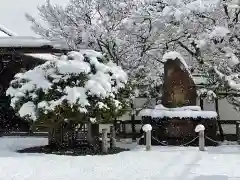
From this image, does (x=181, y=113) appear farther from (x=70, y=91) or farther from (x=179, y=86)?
(x=70, y=91)

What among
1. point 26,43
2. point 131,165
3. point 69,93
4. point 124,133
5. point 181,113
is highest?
point 26,43

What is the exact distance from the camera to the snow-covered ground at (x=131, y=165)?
30.0 feet

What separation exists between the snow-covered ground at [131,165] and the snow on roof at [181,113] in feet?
5.97

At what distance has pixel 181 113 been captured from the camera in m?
15.5

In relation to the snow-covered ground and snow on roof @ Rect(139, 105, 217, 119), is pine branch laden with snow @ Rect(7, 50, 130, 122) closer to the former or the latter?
the snow-covered ground

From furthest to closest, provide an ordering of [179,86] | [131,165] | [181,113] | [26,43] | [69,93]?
[26,43] → [179,86] → [181,113] → [69,93] → [131,165]

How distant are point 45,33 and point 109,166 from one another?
11831 mm

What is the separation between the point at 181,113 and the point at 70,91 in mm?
4647

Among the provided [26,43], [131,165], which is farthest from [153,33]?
[131,165]

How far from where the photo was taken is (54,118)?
42.2 ft

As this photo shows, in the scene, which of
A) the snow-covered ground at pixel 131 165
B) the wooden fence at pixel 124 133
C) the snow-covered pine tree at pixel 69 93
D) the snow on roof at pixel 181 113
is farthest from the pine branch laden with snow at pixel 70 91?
the wooden fence at pixel 124 133

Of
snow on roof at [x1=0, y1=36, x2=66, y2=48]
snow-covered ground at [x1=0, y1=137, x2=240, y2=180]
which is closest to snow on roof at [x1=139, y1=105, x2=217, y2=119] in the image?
snow-covered ground at [x1=0, y1=137, x2=240, y2=180]

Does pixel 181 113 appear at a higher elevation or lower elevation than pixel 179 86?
lower

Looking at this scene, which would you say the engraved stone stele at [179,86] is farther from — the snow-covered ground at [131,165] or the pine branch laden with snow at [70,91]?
the pine branch laden with snow at [70,91]
